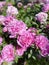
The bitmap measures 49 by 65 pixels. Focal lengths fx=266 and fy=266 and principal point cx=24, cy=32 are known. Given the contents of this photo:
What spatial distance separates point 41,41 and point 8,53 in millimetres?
264

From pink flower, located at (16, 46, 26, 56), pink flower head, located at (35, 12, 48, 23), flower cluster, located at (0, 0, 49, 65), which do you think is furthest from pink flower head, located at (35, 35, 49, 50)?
pink flower head, located at (35, 12, 48, 23)

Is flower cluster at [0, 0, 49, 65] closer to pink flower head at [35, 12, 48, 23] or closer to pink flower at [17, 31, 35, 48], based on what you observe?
pink flower at [17, 31, 35, 48]

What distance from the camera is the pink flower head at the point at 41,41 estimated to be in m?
1.99

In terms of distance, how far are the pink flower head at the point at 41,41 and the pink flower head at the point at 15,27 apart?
15cm

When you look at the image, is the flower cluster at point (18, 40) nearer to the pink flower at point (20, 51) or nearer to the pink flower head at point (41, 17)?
the pink flower at point (20, 51)

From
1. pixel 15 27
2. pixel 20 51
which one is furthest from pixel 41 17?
pixel 20 51

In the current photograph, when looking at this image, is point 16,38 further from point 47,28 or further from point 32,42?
point 47,28

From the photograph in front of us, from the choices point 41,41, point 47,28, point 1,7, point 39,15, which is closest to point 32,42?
point 41,41

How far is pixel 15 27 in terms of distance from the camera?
2.04 meters

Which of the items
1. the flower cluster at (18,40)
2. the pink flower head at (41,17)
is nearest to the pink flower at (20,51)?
the flower cluster at (18,40)

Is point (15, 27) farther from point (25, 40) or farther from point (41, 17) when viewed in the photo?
point (41, 17)

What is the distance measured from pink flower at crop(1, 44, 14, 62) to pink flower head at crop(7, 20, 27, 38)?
3.6 inches

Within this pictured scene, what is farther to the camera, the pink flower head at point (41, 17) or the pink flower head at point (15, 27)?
the pink flower head at point (41, 17)

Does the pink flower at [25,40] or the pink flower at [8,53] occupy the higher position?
the pink flower at [25,40]
